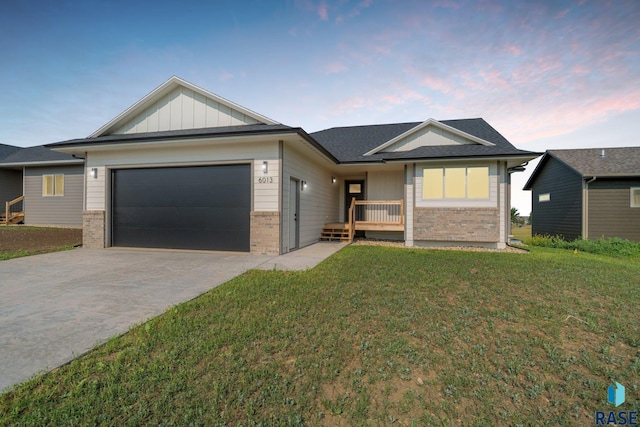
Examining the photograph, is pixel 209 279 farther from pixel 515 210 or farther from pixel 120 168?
pixel 515 210

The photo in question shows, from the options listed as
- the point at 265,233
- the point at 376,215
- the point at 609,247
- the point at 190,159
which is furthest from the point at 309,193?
the point at 609,247

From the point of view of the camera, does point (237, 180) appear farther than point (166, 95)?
No

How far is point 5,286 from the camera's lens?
15.8 ft

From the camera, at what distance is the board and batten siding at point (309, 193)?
27.4 feet

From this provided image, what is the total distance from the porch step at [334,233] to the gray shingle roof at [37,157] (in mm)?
14057

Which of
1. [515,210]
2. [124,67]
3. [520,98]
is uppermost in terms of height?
[124,67]

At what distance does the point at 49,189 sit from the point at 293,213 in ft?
54.6

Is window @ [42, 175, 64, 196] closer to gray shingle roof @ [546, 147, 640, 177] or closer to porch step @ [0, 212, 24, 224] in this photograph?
porch step @ [0, 212, 24, 224]

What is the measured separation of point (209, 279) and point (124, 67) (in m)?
10.9

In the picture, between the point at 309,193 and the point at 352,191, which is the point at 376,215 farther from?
the point at 309,193

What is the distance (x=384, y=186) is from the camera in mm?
12852

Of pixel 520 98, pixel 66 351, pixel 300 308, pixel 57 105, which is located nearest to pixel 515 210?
pixel 520 98

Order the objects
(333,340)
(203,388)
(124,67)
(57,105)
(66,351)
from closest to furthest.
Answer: (203,388) → (66,351) → (333,340) → (124,67) → (57,105)

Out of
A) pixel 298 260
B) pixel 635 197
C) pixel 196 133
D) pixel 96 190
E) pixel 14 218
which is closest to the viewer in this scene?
pixel 298 260
